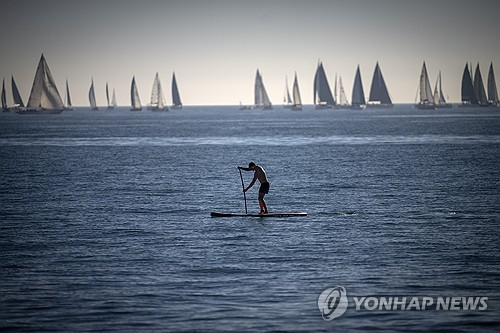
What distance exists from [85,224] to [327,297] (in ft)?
53.2

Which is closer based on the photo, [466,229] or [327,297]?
[327,297]

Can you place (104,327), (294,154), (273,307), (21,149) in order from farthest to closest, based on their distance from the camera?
1. (21,149)
2. (294,154)
3. (273,307)
4. (104,327)

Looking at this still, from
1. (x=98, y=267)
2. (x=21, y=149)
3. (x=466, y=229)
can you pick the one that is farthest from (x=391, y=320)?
(x=21, y=149)

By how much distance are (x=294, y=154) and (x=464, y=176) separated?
3248 centimetres

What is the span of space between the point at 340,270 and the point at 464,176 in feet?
117

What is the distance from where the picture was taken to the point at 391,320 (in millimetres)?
21031

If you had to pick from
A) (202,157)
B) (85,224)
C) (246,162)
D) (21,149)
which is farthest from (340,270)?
(21,149)

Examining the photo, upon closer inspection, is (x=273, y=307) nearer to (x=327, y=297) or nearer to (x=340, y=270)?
(x=327, y=297)

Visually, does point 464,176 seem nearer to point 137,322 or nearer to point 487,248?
point 487,248

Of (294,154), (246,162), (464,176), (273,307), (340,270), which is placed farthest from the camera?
(294,154)

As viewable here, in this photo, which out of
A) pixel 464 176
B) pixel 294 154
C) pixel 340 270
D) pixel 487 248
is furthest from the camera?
pixel 294 154

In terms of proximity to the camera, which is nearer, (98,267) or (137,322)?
(137,322)

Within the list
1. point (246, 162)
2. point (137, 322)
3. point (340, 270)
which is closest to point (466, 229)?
point (340, 270)

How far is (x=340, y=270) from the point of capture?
26.4 m
